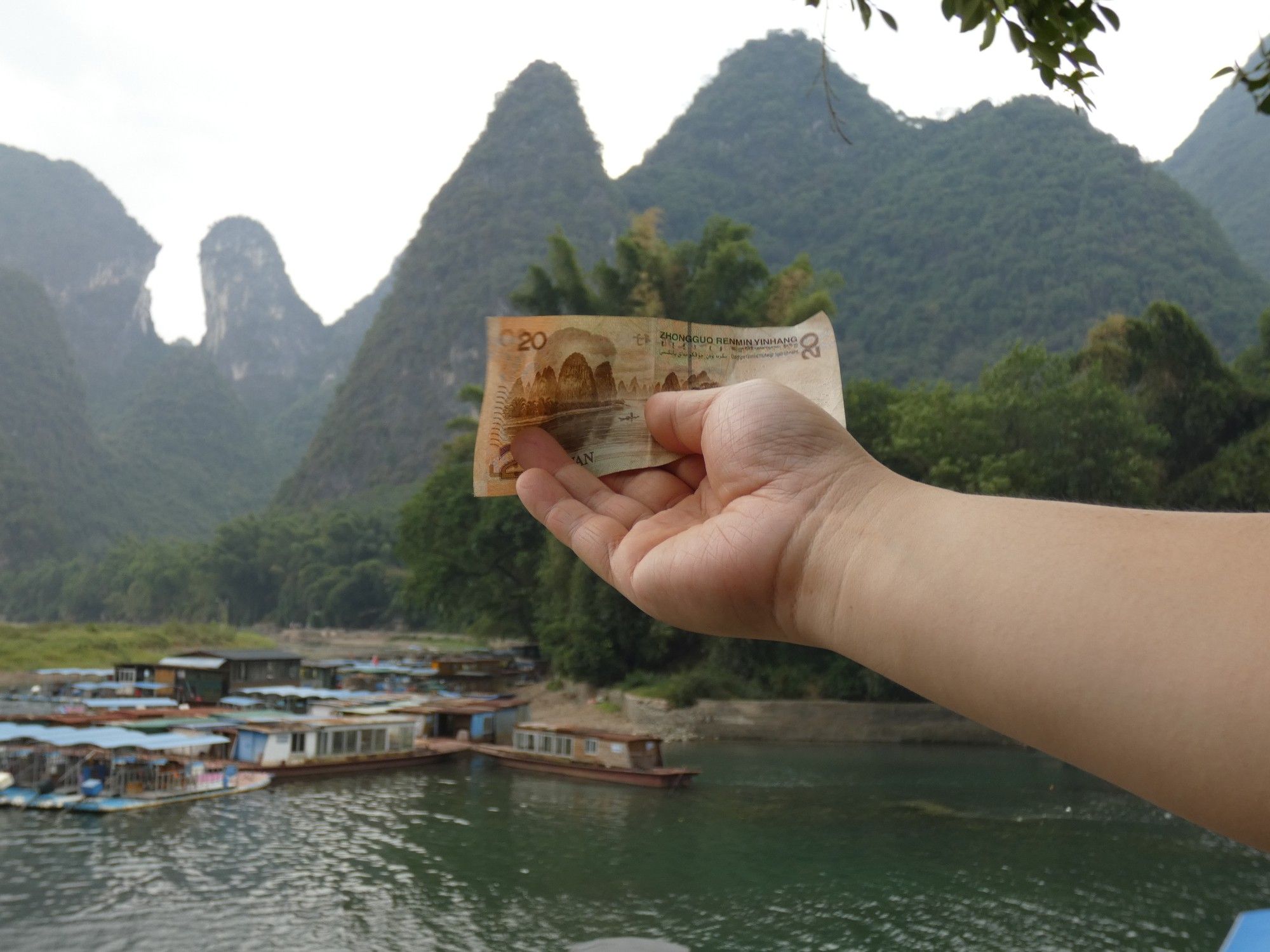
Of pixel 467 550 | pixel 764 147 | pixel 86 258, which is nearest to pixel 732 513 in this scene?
pixel 467 550

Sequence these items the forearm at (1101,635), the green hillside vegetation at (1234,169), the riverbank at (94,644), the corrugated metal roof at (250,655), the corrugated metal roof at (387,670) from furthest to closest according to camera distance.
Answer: the green hillside vegetation at (1234,169) → the riverbank at (94,644) → the corrugated metal roof at (387,670) → the corrugated metal roof at (250,655) → the forearm at (1101,635)

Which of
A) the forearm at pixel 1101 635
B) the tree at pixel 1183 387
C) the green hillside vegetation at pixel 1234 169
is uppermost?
the green hillside vegetation at pixel 1234 169

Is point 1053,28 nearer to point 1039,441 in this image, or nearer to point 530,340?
point 530,340

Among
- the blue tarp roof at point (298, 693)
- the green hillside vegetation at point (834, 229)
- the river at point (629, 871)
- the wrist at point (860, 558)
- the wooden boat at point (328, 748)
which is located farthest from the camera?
the green hillside vegetation at point (834, 229)

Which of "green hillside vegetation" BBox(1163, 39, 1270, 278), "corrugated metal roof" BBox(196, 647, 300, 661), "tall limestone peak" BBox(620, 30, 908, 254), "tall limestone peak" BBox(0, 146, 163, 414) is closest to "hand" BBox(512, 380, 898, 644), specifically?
"corrugated metal roof" BBox(196, 647, 300, 661)

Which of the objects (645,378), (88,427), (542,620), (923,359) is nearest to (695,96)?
(923,359)

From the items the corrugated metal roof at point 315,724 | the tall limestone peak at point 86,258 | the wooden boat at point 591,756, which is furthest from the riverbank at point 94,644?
the tall limestone peak at point 86,258

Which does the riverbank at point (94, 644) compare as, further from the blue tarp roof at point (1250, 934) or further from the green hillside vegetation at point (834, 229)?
the blue tarp roof at point (1250, 934)
